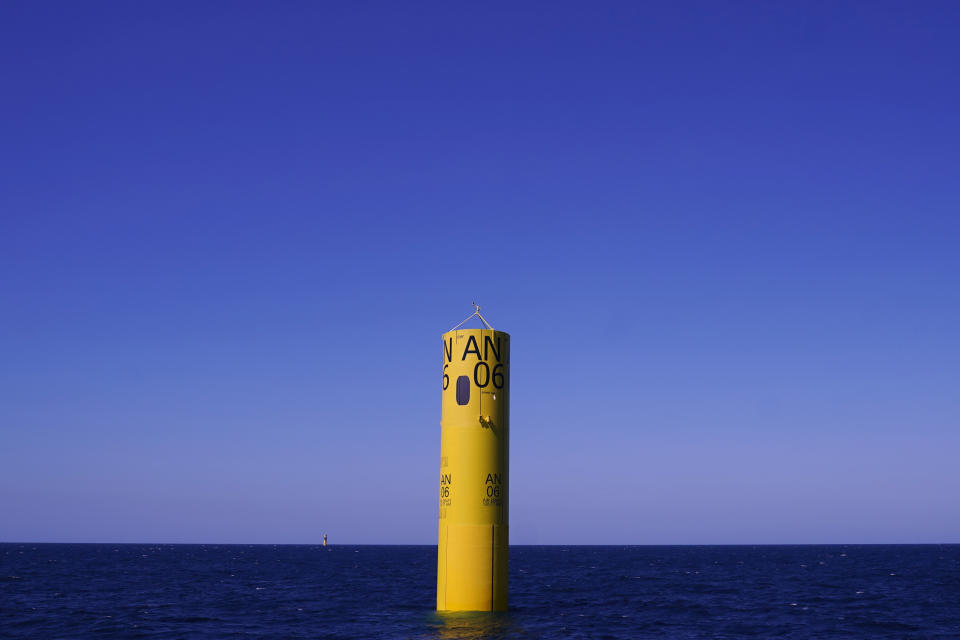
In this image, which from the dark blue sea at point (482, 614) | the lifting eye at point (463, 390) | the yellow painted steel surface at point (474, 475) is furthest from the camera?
the dark blue sea at point (482, 614)

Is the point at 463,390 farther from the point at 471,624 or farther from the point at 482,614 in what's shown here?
the point at 471,624

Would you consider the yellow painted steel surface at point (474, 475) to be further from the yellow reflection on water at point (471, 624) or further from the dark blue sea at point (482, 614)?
the dark blue sea at point (482, 614)

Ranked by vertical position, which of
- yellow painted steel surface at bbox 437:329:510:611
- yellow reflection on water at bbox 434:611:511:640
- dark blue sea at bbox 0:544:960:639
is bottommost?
dark blue sea at bbox 0:544:960:639

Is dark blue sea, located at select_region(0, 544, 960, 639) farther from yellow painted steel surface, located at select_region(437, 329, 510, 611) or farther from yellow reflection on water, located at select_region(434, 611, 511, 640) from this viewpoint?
yellow painted steel surface, located at select_region(437, 329, 510, 611)

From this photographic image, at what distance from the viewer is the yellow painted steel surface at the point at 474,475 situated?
32306 mm

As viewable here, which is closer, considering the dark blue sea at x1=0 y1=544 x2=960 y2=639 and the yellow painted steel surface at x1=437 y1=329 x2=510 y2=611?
the yellow painted steel surface at x1=437 y1=329 x2=510 y2=611

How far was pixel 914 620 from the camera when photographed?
142ft

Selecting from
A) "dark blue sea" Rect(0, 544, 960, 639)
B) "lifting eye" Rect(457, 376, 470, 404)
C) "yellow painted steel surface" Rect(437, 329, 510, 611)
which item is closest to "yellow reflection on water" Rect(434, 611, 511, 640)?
"dark blue sea" Rect(0, 544, 960, 639)

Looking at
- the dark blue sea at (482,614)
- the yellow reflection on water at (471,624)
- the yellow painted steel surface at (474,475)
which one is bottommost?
the dark blue sea at (482,614)

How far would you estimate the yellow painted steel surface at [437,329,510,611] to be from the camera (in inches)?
1272

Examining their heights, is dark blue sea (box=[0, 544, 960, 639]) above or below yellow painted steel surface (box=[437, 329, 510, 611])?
below

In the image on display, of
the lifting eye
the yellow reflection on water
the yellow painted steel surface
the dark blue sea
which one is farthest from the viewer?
the dark blue sea

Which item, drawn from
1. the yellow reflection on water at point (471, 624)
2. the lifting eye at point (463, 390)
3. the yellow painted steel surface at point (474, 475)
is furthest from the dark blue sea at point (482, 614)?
the lifting eye at point (463, 390)

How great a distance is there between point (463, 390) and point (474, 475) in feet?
10.6
